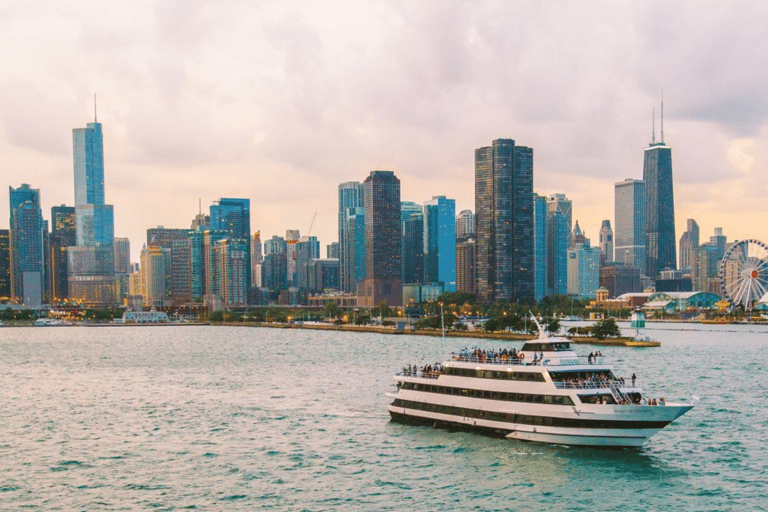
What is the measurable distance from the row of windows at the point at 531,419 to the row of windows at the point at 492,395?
1.00 metres

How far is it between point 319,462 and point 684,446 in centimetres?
2483

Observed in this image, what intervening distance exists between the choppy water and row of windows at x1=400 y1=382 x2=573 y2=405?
9.48 ft

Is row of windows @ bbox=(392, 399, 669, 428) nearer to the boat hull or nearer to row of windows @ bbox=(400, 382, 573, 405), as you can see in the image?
the boat hull

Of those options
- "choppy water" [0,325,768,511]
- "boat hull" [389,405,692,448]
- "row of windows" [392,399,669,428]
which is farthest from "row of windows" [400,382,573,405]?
"choppy water" [0,325,768,511]

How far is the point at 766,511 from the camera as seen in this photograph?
4453cm

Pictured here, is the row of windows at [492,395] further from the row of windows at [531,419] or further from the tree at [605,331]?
the tree at [605,331]

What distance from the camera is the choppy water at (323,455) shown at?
47.0 m

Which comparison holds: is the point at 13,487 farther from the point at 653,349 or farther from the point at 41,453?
the point at 653,349

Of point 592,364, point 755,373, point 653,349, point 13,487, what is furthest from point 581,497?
point 653,349

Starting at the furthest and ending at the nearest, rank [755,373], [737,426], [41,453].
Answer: [755,373] → [737,426] → [41,453]

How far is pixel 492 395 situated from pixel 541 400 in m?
4.16

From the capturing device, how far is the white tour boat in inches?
2060

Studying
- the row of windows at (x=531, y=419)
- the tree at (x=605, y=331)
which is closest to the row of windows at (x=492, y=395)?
the row of windows at (x=531, y=419)

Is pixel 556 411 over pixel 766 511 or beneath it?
over
